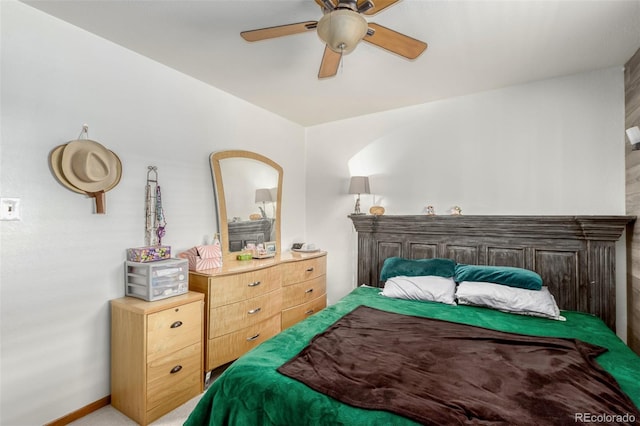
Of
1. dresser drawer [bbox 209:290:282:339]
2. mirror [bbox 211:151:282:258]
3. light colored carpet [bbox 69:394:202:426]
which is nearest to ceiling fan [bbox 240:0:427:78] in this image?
mirror [bbox 211:151:282:258]

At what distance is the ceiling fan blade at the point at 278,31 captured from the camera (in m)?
1.58

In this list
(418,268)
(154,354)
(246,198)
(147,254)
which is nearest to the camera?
(154,354)

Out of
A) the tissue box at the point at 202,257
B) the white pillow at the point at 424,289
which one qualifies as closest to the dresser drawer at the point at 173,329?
the tissue box at the point at 202,257

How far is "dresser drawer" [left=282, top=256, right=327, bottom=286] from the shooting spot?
310 cm

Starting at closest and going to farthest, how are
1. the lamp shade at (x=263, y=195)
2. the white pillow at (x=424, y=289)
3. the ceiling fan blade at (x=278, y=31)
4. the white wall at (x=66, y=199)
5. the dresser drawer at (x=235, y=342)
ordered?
the ceiling fan blade at (x=278, y=31) < the white wall at (x=66, y=199) < the dresser drawer at (x=235, y=342) < the white pillow at (x=424, y=289) < the lamp shade at (x=263, y=195)

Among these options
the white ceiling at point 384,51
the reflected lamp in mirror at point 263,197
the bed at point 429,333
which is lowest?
the bed at point 429,333

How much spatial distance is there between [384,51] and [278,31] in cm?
93

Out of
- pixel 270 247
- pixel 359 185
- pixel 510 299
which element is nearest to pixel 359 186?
pixel 359 185

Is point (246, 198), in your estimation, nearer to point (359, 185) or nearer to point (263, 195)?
point (263, 195)

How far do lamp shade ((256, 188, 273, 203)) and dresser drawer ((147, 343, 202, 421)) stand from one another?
1.63 m

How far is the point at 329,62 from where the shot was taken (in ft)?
6.37

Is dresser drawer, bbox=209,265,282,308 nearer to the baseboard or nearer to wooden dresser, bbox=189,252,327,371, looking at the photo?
wooden dresser, bbox=189,252,327,371

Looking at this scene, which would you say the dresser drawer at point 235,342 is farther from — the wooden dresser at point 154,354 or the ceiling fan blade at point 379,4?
the ceiling fan blade at point 379,4

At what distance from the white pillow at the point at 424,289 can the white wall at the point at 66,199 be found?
1.95m
